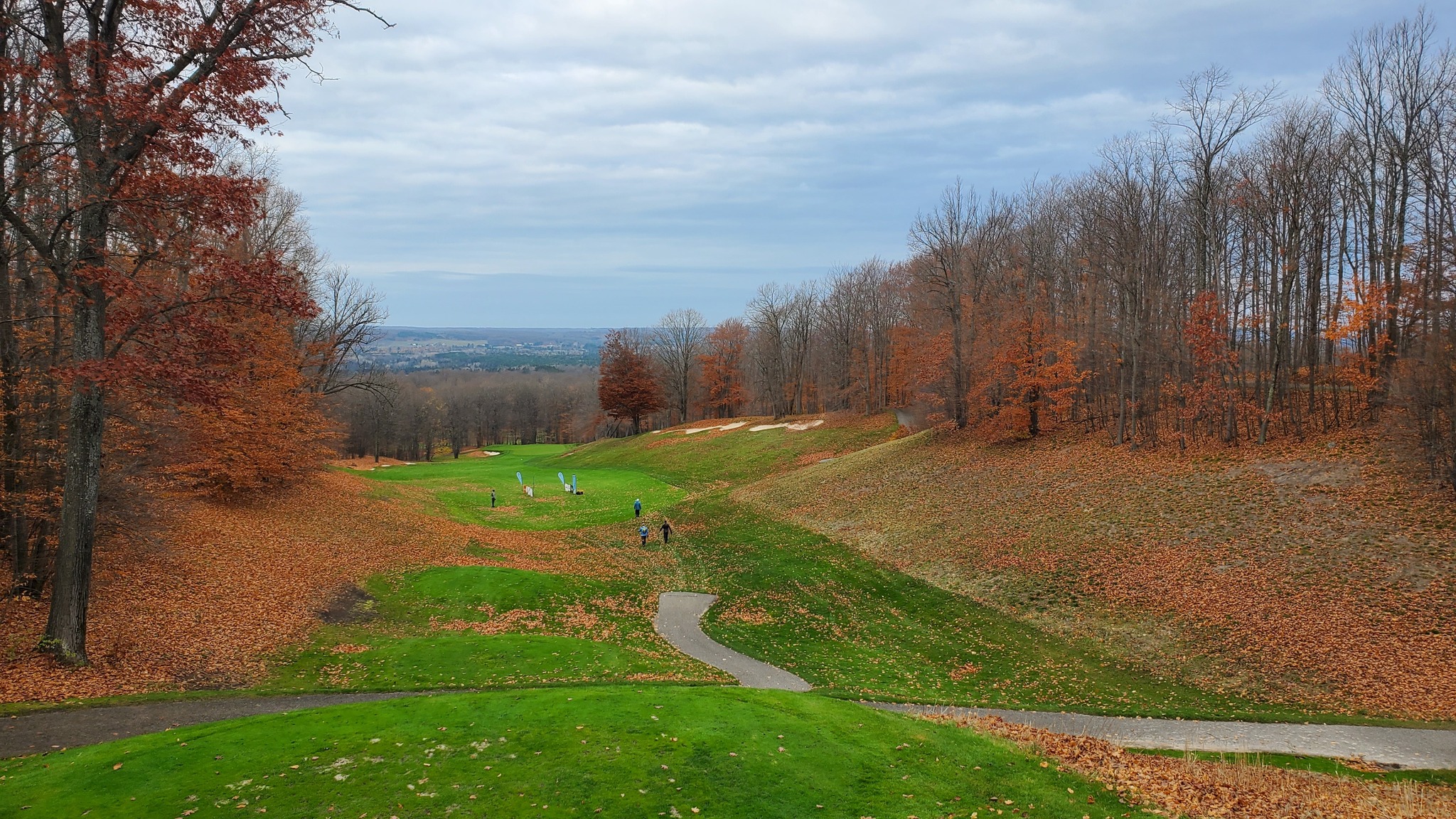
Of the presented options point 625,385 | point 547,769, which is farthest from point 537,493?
point 547,769

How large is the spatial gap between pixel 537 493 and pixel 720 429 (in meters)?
21.9

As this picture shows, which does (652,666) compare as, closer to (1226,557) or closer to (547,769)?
(547,769)

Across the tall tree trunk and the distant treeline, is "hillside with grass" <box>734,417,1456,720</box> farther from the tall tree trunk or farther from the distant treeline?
the distant treeline

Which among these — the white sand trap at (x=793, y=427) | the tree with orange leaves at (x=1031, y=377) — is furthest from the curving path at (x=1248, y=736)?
the white sand trap at (x=793, y=427)

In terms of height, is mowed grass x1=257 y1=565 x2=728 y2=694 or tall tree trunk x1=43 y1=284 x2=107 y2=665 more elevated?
tall tree trunk x1=43 y1=284 x2=107 y2=665

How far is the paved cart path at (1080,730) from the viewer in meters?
10.2

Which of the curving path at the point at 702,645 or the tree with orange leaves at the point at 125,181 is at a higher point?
the tree with orange leaves at the point at 125,181

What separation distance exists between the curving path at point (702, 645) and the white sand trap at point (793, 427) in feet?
106

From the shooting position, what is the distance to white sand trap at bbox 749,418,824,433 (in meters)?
57.2

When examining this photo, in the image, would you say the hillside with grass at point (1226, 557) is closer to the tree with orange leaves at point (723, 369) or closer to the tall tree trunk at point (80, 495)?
the tall tree trunk at point (80, 495)

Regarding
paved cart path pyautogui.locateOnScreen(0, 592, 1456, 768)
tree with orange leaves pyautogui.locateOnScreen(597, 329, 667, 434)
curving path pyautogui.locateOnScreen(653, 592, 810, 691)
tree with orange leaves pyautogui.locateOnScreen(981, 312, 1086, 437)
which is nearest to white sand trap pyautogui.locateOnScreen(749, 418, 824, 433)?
tree with orange leaves pyautogui.locateOnScreen(597, 329, 667, 434)

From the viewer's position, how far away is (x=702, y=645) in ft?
67.4

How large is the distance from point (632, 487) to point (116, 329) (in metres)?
35.4

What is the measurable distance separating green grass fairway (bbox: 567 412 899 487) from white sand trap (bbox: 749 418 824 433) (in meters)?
0.64
